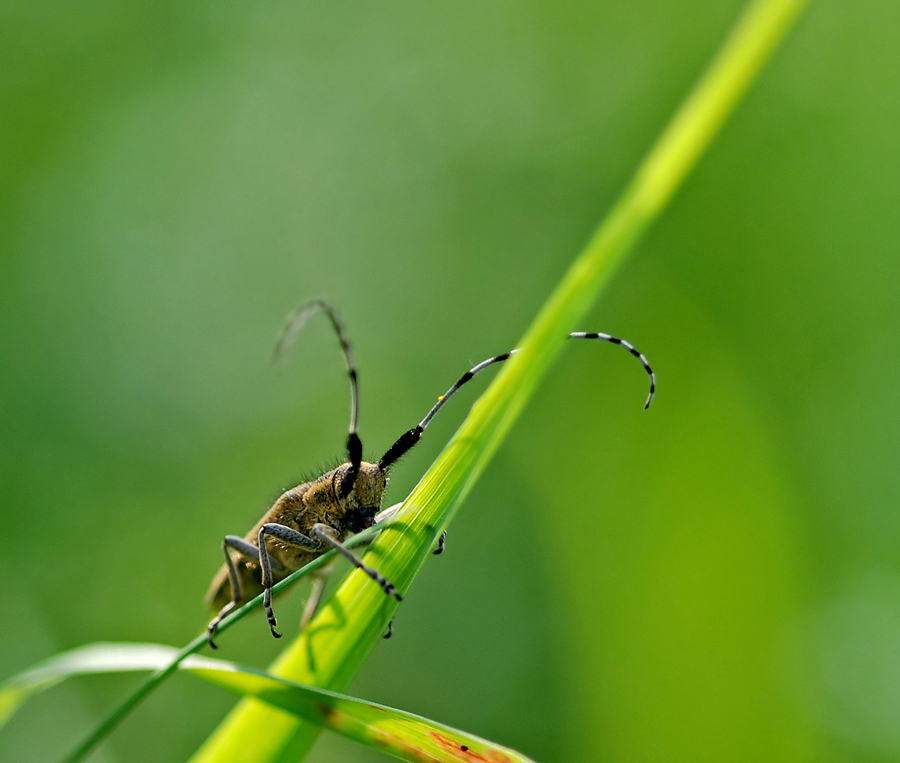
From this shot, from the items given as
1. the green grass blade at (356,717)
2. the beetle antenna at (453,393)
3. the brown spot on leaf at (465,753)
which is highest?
the beetle antenna at (453,393)

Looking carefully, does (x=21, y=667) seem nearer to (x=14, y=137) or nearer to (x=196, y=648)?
(x=14, y=137)

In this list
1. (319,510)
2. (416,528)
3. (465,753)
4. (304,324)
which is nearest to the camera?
(465,753)

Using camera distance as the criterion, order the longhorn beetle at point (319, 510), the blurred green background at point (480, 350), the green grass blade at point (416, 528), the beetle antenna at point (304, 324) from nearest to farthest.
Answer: the green grass blade at point (416, 528)
the beetle antenna at point (304, 324)
the longhorn beetle at point (319, 510)
the blurred green background at point (480, 350)

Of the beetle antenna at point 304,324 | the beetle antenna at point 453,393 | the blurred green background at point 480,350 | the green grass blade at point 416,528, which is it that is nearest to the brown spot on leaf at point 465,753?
the green grass blade at point 416,528

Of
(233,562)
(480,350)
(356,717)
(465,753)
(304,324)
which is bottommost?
(465,753)

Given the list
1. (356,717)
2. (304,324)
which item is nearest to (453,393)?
(304,324)

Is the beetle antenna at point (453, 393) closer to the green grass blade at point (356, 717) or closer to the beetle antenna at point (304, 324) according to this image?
the beetle antenna at point (304, 324)

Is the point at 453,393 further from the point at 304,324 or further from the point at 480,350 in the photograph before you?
the point at 480,350

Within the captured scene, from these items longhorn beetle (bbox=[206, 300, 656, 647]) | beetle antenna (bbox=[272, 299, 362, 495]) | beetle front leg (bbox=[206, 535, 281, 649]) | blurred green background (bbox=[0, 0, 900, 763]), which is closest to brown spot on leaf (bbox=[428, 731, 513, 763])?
longhorn beetle (bbox=[206, 300, 656, 647])

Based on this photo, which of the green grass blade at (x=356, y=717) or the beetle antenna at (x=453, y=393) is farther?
the beetle antenna at (x=453, y=393)
